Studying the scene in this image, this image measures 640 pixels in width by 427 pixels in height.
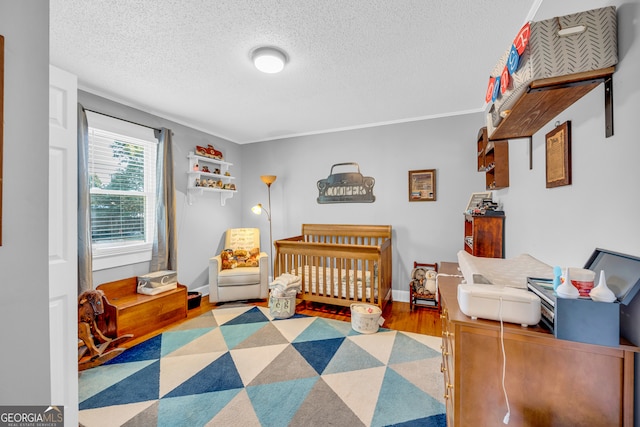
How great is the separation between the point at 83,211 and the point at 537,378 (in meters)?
3.26

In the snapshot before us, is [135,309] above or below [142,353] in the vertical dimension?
above

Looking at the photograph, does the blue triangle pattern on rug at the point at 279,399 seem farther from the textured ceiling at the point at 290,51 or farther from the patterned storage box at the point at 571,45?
the textured ceiling at the point at 290,51

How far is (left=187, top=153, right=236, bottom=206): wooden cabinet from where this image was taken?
3.45 m

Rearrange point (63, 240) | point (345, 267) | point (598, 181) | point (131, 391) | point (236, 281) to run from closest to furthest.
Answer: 1. point (598, 181)
2. point (63, 240)
3. point (131, 391)
4. point (345, 267)
5. point (236, 281)

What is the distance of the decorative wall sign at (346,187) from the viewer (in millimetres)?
3561

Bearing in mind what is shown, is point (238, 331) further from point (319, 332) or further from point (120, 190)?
point (120, 190)

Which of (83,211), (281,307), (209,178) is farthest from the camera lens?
(209,178)

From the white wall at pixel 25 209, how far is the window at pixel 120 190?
225cm

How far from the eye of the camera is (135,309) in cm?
247

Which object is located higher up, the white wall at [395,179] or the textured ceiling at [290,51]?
the textured ceiling at [290,51]

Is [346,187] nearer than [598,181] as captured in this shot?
No

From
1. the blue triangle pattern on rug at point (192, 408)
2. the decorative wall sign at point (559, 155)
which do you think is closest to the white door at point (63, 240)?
the blue triangle pattern on rug at point (192, 408)

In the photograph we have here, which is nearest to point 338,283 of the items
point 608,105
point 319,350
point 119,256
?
point 319,350

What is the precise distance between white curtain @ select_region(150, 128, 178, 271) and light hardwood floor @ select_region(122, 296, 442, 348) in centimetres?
69
